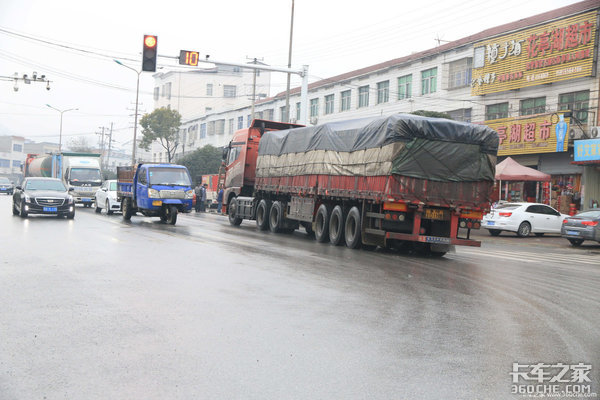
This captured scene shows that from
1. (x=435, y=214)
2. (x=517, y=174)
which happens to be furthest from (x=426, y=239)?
(x=517, y=174)

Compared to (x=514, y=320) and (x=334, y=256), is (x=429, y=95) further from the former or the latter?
(x=514, y=320)

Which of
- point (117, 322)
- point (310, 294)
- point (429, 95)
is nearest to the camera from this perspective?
point (117, 322)

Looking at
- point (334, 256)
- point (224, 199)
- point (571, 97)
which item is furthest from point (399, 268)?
point (571, 97)

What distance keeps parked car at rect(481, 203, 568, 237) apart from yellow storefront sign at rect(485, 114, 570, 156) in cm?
358

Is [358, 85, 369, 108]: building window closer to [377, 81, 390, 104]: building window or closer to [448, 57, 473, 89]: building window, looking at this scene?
[377, 81, 390, 104]: building window

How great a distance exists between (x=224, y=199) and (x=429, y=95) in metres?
17.6

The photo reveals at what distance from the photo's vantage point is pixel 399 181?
1568cm

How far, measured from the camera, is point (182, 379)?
16.0ft

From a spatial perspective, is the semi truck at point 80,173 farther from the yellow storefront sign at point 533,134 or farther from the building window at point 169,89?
the building window at point 169,89

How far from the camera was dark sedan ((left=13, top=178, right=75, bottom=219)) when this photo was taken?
23594mm

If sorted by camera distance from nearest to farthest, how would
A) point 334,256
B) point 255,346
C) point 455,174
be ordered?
1. point 255,346
2. point 334,256
3. point 455,174

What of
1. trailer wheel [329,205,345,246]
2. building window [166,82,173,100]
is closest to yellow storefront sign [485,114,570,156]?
trailer wheel [329,205,345,246]

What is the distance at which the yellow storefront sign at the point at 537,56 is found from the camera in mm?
28734

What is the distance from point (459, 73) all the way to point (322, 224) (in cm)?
2168
